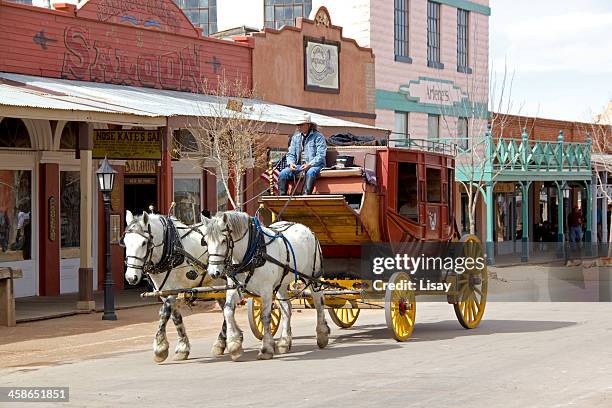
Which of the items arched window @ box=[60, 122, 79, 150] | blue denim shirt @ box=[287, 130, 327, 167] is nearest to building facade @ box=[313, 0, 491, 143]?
arched window @ box=[60, 122, 79, 150]

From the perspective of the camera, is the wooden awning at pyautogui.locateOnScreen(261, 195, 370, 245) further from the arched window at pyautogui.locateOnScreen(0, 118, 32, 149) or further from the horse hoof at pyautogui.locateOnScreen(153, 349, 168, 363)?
the arched window at pyautogui.locateOnScreen(0, 118, 32, 149)

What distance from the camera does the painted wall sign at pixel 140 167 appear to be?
25531mm

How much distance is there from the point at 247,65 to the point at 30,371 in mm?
16036

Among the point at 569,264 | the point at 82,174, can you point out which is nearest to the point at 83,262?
the point at 82,174

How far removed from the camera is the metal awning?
59.8ft

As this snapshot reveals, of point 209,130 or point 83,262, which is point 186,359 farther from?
point 209,130

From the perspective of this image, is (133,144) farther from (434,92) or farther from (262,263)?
(434,92)

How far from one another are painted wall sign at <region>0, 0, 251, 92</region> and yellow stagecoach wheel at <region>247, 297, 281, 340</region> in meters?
8.72

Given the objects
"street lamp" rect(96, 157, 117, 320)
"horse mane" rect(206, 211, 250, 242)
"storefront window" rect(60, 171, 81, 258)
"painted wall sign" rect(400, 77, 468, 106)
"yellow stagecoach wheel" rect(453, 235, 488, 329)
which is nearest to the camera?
"horse mane" rect(206, 211, 250, 242)

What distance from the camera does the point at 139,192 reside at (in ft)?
85.9

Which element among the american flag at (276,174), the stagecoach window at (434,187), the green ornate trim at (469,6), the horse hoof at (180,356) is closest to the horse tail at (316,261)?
the american flag at (276,174)

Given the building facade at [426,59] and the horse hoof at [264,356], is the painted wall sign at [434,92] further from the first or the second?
the horse hoof at [264,356]

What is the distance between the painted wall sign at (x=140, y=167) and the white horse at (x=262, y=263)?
37.0 feet

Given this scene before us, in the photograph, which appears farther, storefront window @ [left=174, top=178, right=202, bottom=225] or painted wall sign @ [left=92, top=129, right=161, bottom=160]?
storefront window @ [left=174, top=178, right=202, bottom=225]
